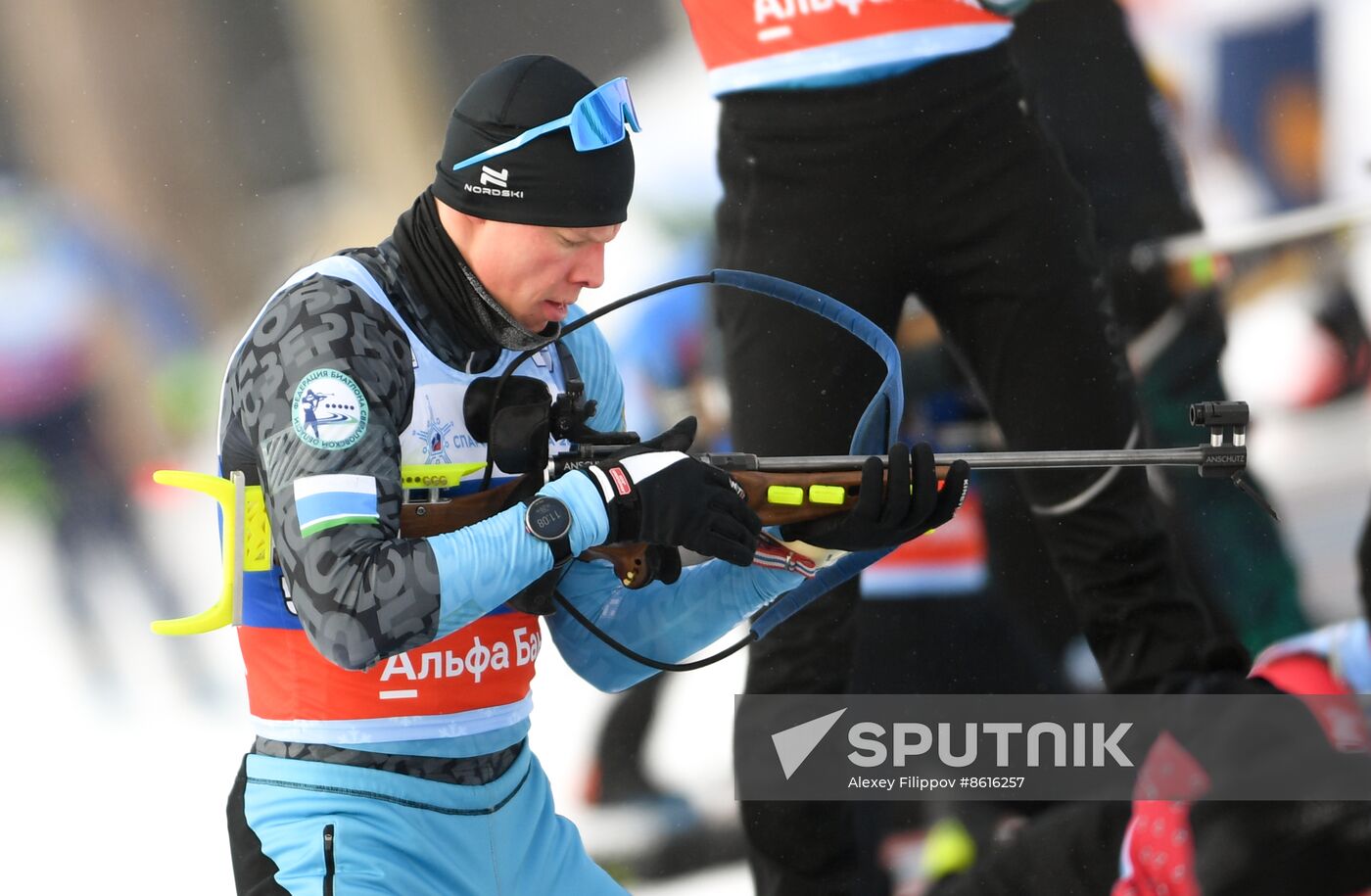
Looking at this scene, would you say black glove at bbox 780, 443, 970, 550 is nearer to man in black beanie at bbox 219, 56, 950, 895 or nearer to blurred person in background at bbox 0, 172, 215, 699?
man in black beanie at bbox 219, 56, 950, 895

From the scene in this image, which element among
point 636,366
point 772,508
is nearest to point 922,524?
point 772,508

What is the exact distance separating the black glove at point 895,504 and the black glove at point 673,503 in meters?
0.19

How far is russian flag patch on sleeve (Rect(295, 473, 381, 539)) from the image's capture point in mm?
1650

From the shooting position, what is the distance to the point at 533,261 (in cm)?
189

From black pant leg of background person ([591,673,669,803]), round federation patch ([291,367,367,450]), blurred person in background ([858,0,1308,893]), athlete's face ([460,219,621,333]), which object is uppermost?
athlete's face ([460,219,621,333])

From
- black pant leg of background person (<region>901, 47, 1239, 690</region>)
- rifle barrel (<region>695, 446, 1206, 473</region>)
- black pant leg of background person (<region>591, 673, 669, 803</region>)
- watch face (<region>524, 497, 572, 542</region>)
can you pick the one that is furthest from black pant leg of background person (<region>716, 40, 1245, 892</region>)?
watch face (<region>524, 497, 572, 542</region>)

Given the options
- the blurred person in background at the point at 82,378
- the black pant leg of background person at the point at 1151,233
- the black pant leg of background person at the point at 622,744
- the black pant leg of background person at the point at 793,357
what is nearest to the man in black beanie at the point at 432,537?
the black pant leg of background person at the point at 793,357

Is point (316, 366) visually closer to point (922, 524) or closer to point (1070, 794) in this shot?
point (922, 524)

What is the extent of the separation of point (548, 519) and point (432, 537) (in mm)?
150

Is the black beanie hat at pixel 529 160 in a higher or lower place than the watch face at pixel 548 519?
higher

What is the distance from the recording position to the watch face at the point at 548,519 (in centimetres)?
169

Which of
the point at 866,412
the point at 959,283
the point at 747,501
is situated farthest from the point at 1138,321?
the point at 747,501

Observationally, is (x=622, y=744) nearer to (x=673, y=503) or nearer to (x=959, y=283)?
(x=959, y=283)

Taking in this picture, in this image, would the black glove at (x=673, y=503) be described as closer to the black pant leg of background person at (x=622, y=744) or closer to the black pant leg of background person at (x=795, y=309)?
the black pant leg of background person at (x=795, y=309)
